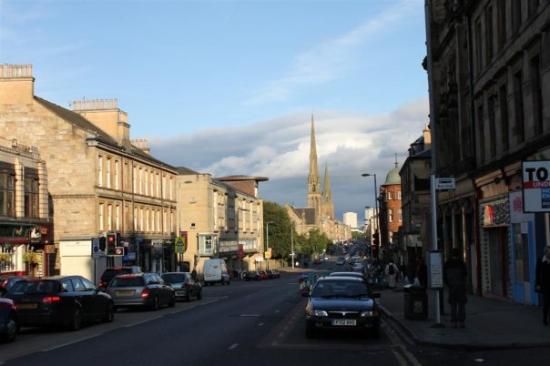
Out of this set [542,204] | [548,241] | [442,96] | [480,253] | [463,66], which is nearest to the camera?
[542,204]

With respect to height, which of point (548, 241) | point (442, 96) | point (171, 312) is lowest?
point (171, 312)

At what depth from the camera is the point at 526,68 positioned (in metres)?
23.8

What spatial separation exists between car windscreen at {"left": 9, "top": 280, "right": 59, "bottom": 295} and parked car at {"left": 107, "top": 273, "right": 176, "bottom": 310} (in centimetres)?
769

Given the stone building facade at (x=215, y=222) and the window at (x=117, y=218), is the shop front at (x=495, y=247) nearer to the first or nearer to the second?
the window at (x=117, y=218)

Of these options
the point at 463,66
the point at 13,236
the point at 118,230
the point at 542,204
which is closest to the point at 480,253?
the point at 463,66

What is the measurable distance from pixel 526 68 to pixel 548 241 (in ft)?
18.3

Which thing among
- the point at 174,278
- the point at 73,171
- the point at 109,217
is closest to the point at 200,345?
the point at 174,278

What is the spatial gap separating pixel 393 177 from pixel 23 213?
66.9m

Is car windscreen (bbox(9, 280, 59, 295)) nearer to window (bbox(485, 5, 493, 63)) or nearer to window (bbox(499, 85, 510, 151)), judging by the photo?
window (bbox(499, 85, 510, 151))

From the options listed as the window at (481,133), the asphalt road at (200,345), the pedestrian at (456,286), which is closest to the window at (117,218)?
the window at (481,133)

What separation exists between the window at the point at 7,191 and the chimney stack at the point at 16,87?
45.7 feet

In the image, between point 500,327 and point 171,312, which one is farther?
point 171,312

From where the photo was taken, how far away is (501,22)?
89.1 feet

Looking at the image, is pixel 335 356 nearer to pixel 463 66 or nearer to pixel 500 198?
pixel 500 198
